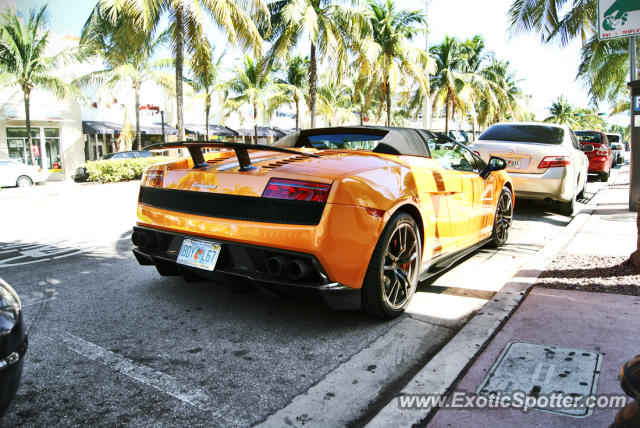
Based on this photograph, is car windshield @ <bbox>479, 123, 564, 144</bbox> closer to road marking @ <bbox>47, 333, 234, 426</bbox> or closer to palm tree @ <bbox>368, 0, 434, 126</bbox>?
road marking @ <bbox>47, 333, 234, 426</bbox>

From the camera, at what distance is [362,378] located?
267 centimetres

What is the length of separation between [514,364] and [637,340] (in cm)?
84

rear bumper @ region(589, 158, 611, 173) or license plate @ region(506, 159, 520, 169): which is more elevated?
license plate @ region(506, 159, 520, 169)

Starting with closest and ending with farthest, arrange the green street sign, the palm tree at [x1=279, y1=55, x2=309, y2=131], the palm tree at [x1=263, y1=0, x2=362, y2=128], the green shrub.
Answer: the green street sign
the green shrub
the palm tree at [x1=263, y1=0, x2=362, y2=128]
the palm tree at [x1=279, y1=55, x2=309, y2=131]

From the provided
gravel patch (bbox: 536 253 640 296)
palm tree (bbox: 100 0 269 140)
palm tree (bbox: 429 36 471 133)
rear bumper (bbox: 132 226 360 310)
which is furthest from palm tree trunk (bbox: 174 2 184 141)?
palm tree (bbox: 429 36 471 133)

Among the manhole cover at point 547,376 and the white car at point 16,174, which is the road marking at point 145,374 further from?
the white car at point 16,174

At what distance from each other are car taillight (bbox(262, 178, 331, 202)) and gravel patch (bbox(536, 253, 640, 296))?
7.50ft

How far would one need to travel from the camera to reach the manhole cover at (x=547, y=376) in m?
2.30

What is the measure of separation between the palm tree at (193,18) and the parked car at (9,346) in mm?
16859

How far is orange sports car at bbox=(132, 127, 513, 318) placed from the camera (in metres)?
2.94

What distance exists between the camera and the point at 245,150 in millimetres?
3215

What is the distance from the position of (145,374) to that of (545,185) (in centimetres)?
663

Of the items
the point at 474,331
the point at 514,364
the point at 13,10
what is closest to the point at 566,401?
the point at 514,364

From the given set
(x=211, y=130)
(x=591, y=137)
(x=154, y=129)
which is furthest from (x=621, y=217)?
(x=211, y=130)
